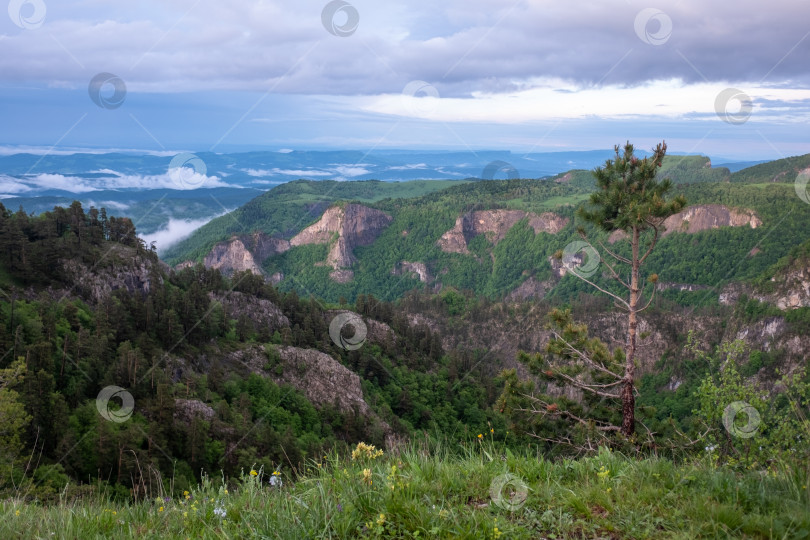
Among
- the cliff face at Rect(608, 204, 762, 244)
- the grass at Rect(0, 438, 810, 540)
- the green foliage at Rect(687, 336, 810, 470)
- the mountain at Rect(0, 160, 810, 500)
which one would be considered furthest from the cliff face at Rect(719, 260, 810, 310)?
the grass at Rect(0, 438, 810, 540)

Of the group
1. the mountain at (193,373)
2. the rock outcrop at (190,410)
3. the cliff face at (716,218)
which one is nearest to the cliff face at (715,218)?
the cliff face at (716,218)

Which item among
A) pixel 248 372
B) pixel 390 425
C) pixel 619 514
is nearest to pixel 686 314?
pixel 390 425

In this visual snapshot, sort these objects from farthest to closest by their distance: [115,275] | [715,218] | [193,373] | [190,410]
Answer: [715,218] → [115,275] → [193,373] → [190,410]

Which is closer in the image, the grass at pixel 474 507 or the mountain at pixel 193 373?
the grass at pixel 474 507

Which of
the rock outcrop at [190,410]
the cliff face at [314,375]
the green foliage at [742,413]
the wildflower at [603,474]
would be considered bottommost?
the cliff face at [314,375]

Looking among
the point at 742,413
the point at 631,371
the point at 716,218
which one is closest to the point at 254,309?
the point at 631,371

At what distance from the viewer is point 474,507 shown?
16.5 ft

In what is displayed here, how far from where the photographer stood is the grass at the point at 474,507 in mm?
4477

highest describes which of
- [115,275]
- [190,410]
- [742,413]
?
[742,413]

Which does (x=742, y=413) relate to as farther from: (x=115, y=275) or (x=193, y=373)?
(x=115, y=275)

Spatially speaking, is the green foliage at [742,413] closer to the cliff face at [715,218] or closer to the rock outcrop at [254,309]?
the rock outcrop at [254,309]

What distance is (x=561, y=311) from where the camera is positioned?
1623 centimetres

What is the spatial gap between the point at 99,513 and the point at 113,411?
89.8 ft

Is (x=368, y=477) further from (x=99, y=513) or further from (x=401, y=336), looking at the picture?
(x=401, y=336)
